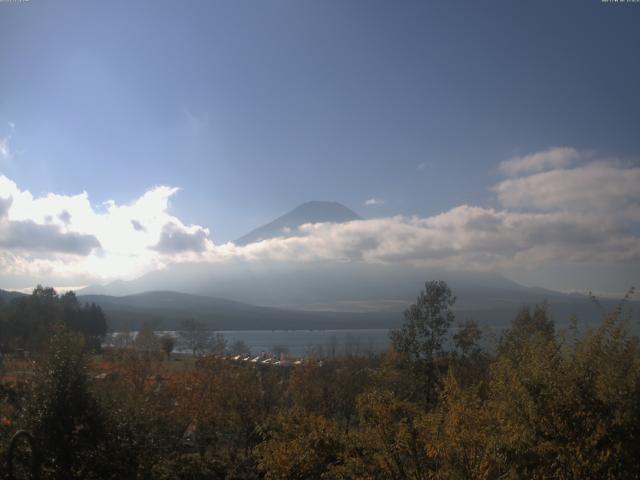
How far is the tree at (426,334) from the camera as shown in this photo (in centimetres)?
2206

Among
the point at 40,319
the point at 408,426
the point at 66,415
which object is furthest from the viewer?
the point at 40,319

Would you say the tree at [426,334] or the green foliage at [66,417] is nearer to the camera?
the green foliage at [66,417]

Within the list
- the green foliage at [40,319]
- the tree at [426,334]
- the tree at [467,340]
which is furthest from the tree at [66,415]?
the green foliage at [40,319]

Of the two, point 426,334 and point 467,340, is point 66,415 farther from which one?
point 467,340

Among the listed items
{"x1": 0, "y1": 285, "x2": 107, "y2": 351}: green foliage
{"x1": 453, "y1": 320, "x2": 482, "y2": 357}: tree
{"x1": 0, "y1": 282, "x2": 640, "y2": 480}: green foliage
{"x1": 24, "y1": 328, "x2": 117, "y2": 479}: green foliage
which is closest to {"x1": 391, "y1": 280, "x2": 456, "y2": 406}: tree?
{"x1": 453, "y1": 320, "x2": 482, "y2": 357}: tree

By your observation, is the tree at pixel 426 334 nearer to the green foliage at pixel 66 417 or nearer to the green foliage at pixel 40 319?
the green foliage at pixel 66 417

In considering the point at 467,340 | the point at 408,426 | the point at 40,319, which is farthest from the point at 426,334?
the point at 40,319

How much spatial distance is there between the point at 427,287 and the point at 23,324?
189 feet

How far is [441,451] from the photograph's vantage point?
9.00 meters

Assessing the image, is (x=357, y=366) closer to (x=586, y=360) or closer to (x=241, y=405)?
(x=241, y=405)


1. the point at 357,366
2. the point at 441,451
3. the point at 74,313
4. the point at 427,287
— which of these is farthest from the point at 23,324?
the point at 441,451

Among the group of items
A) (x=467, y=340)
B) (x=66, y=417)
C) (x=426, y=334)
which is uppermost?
(x=426, y=334)

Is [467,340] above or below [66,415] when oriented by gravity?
above

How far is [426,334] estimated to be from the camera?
72.8 ft
